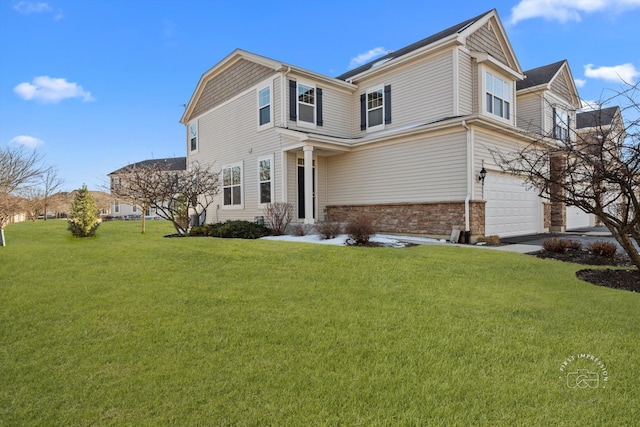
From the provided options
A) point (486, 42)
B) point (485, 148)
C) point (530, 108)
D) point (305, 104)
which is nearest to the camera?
point (485, 148)

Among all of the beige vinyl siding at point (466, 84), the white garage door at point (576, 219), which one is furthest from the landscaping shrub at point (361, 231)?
the white garage door at point (576, 219)

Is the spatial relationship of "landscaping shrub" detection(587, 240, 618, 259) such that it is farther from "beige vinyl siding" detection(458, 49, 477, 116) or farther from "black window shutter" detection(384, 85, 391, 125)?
"black window shutter" detection(384, 85, 391, 125)

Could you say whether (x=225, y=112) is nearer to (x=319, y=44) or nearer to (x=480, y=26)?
(x=319, y=44)

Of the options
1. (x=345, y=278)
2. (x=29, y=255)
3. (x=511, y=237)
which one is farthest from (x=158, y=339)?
(x=511, y=237)

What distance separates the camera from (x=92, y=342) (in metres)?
3.14

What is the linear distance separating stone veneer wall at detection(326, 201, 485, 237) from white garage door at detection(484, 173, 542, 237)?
2.43 ft

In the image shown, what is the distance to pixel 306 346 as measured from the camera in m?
3.02

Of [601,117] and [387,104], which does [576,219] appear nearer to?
[387,104]

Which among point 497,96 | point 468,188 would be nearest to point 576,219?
point 497,96

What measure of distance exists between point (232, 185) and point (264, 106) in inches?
160

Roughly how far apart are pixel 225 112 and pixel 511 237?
1356cm

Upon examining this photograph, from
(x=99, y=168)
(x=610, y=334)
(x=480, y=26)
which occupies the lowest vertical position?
(x=610, y=334)

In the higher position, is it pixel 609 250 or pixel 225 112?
pixel 225 112

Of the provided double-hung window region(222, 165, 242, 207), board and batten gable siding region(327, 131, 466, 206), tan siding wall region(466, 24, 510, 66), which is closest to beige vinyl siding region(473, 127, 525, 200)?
board and batten gable siding region(327, 131, 466, 206)
